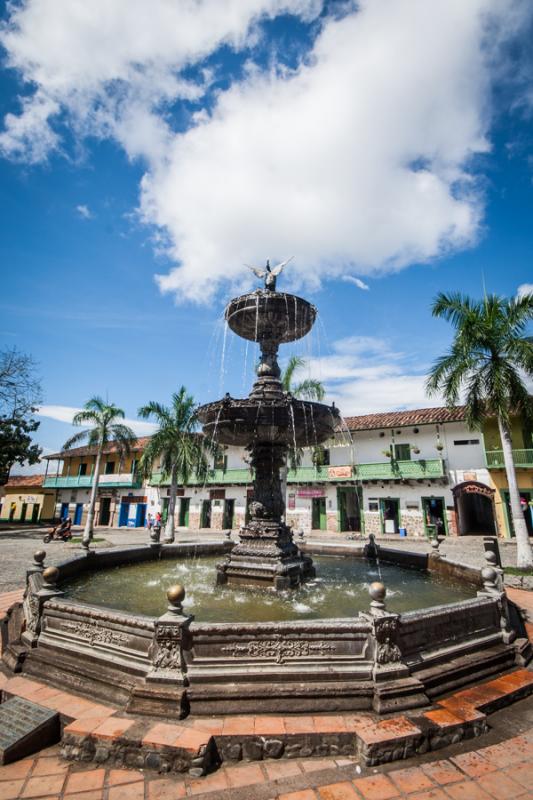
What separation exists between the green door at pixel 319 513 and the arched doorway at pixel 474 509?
28.0 ft

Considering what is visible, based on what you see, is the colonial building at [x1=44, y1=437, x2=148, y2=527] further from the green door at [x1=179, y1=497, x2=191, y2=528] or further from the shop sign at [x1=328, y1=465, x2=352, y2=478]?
the shop sign at [x1=328, y1=465, x2=352, y2=478]

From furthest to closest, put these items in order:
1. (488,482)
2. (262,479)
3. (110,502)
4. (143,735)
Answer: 1. (110,502)
2. (488,482)
3. (262,479)
4. (143,735)

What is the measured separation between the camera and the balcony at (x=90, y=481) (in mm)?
34031

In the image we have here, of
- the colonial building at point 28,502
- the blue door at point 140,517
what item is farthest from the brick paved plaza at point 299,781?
the colonial building at point 28,502

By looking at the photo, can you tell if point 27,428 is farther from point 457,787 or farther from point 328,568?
point 457,787

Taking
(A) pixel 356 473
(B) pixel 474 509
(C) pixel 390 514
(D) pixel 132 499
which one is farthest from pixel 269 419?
(D) pixel 132 499

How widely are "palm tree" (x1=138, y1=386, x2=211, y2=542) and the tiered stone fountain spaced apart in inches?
489

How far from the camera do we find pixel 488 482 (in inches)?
878

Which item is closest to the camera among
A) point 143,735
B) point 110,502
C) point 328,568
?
point 143,735

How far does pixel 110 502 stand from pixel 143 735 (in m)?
36.4

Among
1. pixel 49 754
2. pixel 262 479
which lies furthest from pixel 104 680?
pixel 262 479

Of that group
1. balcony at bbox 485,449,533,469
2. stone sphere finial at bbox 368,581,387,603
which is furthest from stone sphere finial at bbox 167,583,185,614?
balcony at bbox 485,449,533,469

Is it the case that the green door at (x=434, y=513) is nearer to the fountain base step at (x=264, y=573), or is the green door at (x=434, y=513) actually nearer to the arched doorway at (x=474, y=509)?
the arched doorway at (x=474, y=509)

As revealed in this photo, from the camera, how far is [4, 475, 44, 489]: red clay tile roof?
133 feet
